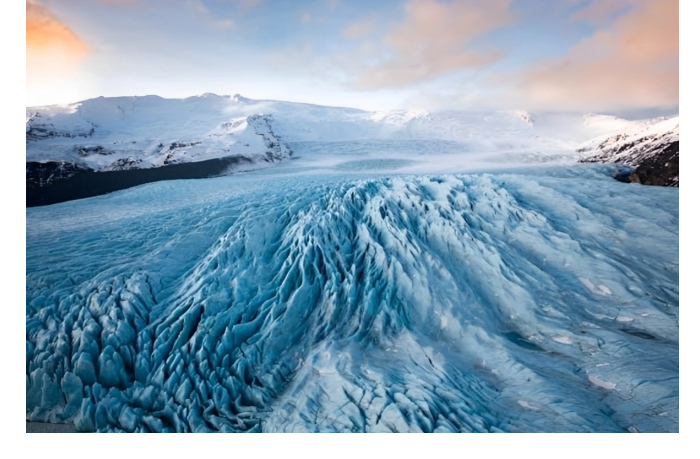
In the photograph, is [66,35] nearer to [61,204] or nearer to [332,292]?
[61,204]

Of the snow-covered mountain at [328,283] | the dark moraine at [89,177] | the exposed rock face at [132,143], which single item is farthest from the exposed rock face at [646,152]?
the dark moraine at [89,177]

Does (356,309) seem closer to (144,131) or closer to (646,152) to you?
(144,131)

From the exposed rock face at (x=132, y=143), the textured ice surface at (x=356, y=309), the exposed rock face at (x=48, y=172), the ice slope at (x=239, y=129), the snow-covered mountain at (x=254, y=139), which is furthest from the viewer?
the ice slope at (x=239, y=129)

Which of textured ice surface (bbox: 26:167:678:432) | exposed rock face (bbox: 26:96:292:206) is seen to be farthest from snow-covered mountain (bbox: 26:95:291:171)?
textured ice surface (bbox: 26:167:678:432)

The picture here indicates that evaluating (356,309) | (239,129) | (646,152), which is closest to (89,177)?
(239,129)

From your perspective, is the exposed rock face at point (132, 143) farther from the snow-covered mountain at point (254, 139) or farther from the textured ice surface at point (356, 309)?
the textured ice surface at point (356, 309)

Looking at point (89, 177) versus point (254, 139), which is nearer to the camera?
point (89, 177)
